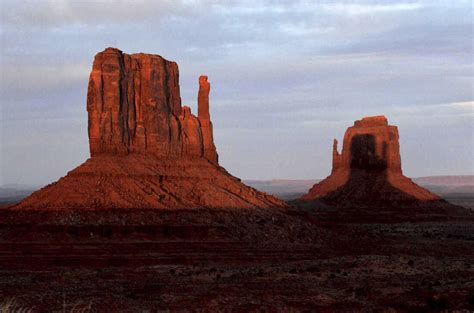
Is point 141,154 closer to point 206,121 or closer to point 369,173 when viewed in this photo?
point 206,121

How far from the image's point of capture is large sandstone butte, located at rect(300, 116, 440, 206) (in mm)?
133625

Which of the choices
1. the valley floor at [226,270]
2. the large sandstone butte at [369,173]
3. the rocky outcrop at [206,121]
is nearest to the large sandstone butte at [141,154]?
the rocky outcrop at [206,121]

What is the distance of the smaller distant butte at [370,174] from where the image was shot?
13312cm

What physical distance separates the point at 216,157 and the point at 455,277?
128 ft

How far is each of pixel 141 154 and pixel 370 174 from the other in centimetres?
7409

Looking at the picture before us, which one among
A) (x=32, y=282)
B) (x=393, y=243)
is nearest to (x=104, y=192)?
(x=32, y=282)

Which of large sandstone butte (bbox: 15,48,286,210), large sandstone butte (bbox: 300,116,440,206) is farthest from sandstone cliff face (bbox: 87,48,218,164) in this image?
large sandstone butte (bbox: 300,116,440,206)

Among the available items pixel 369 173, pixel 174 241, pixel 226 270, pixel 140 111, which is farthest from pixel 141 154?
pixel 369 173

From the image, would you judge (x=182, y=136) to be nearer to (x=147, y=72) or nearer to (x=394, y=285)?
(x=147, y=72)

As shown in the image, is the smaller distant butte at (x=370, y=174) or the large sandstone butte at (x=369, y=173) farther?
the large sandstone butte at (x=369, y=173)

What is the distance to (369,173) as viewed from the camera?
144500mm

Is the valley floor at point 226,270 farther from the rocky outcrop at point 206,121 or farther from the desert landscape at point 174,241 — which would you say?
the rocky outcrop at point 206,121

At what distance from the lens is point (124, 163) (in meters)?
73.2

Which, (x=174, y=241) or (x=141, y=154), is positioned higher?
(x=141, y=154)
